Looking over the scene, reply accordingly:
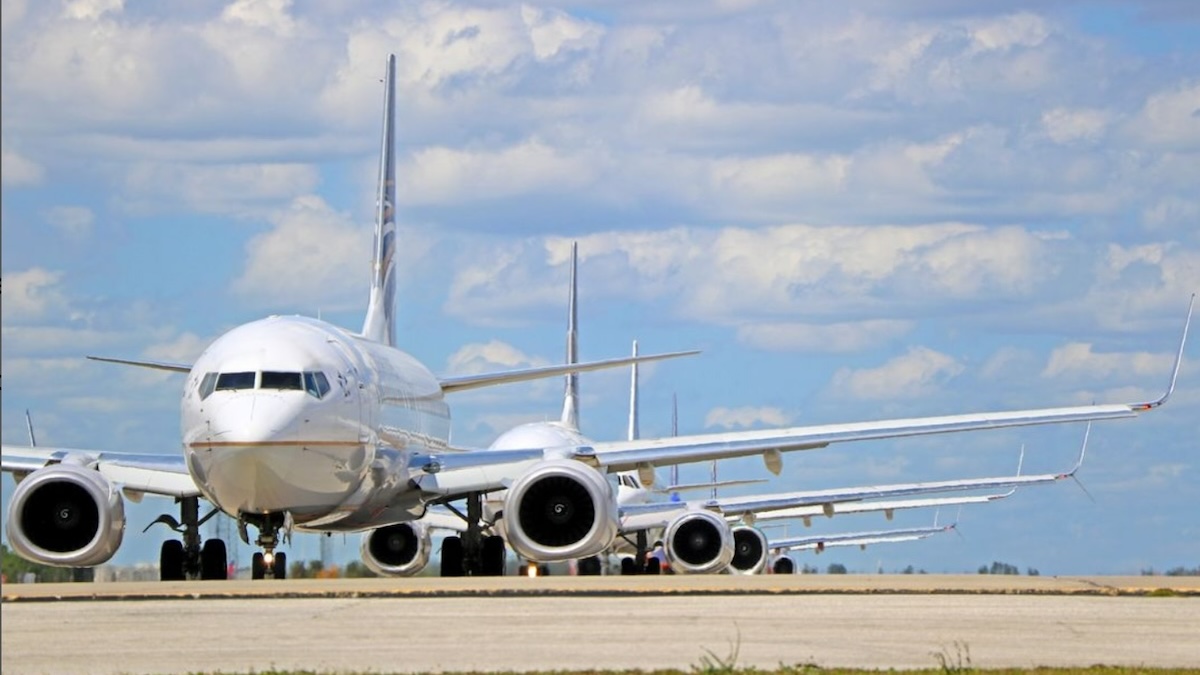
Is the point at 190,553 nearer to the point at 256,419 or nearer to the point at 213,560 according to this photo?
the point at 213,560

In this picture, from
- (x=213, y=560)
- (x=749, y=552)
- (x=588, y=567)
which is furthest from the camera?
(x=749, y=552)

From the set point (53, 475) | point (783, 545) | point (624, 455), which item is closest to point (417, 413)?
point (624, 455)

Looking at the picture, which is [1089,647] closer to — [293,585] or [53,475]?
[293,585]

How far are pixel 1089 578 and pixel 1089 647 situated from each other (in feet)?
32.3

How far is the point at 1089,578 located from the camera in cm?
2548

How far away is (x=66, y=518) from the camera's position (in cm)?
3091

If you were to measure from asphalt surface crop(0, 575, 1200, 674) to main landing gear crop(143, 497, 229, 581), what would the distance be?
1043 cm

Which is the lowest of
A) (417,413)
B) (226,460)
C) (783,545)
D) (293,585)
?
(293,585)

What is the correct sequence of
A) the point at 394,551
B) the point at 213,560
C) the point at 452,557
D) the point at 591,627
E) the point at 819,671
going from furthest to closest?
the point at 394,551 < the point at 452,557 < the point at 213,560 < the point at 591,627 < the point at 819,671

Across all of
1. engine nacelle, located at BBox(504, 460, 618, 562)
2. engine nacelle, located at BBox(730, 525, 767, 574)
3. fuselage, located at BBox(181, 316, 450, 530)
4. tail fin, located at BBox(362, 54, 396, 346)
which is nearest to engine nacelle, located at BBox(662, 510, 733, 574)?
tail fin, located at BBox(362, 54, 396, 346)

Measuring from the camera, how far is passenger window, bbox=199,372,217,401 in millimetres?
29484

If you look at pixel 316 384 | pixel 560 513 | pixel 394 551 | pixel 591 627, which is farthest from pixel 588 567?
pixel 591 627

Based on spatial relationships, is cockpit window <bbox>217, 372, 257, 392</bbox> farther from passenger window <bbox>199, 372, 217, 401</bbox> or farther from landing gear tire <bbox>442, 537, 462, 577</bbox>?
landing gear tire <bbox>442, 537, 462, 577</bbox>

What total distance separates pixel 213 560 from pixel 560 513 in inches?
227
